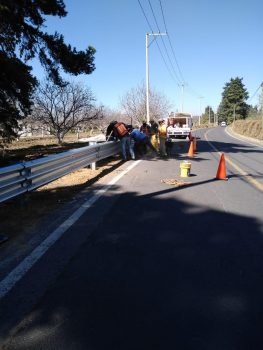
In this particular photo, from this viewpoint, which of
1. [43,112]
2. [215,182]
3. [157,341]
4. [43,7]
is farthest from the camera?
[43,112]

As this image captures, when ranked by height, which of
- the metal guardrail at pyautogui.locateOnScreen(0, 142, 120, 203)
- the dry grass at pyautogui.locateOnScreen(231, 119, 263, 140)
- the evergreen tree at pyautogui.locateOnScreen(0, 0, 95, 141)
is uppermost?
the evergreen tree at pyautogui.locateOnScreen(0, 0, 95, 141)

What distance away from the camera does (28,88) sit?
16.3m

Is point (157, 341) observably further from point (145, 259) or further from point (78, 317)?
point (145, 259)

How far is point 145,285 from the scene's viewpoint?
13.8ft

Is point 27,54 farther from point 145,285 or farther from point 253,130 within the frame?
point 253,130

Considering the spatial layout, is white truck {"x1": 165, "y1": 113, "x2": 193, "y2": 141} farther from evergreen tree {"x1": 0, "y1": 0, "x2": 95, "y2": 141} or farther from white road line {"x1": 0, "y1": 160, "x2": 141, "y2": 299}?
white road line {"x1": 0, "y1": 160, "x2": 141, "y2": 299}

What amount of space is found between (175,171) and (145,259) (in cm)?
899

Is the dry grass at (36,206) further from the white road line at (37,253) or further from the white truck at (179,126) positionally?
the white truck at (179,126)

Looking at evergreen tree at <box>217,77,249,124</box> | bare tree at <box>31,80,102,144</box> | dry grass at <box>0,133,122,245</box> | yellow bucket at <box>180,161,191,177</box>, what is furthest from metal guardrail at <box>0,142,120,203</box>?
evergreen tree at <box>217,77,249,124</box>

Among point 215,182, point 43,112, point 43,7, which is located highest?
point 43,7

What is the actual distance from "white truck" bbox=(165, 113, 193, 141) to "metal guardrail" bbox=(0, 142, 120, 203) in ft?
91.8

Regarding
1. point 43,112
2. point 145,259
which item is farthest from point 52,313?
point 43,112

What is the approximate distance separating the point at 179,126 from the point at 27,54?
25251 mm

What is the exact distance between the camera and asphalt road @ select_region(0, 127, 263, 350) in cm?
327
